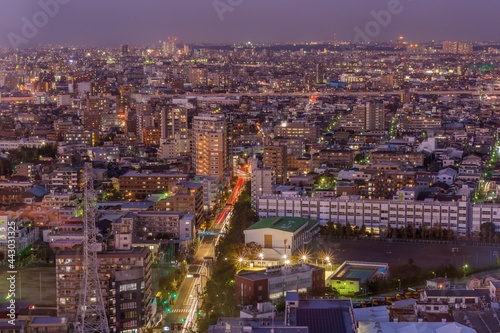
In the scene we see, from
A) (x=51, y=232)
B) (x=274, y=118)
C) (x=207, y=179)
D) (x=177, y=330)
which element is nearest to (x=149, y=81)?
(x=274, y=118)

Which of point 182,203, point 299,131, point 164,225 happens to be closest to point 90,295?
point 164,225

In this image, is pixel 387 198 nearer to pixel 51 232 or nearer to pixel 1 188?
pixel 51 232

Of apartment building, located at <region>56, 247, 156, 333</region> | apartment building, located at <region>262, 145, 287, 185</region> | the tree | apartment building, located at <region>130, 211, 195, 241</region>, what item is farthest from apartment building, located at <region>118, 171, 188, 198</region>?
apartment building, located at <region>56, 247, 156, 333</region>

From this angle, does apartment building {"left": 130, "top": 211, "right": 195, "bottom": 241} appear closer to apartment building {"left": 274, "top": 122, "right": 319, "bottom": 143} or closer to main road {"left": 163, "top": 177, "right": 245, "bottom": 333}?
main road {"left": 163, "top": 177, "right": 245, "bottom": 333}

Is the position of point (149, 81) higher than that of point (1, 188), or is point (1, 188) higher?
point (149, 81)

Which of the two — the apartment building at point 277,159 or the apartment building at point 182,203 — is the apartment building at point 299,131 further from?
the apartment building at point 182,203

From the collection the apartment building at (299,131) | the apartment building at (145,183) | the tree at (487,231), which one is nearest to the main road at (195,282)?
the apartment building at (145,183)
